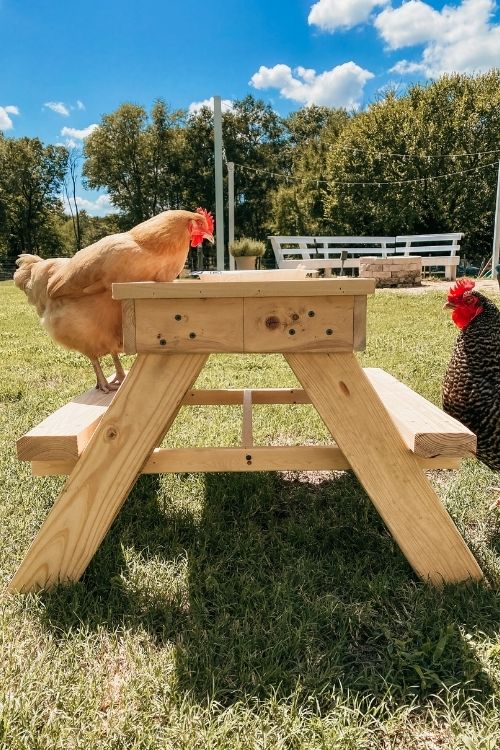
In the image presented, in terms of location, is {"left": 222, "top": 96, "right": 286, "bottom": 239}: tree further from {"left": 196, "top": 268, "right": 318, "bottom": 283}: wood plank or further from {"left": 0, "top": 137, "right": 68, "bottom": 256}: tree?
{"left": 196, "top": 268, "right": 318, "bottom": 283}: wood plank

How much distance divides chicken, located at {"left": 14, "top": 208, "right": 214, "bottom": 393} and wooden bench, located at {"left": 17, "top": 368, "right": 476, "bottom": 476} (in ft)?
0.92

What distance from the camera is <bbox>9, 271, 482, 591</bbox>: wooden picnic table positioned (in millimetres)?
1432

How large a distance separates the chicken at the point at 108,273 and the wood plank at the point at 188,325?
40 cm

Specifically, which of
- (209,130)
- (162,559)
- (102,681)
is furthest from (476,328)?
(209,130)

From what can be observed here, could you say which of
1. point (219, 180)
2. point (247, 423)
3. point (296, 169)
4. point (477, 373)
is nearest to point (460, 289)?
point (477, 373)

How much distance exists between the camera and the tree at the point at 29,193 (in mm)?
33750

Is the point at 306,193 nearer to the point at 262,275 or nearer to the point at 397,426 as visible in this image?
the point at 262,275

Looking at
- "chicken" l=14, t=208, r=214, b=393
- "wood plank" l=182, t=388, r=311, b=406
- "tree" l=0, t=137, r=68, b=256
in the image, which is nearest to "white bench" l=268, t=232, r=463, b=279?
"wood plank" l=182, t=388, r=311, b=406

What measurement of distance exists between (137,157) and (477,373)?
33.6m

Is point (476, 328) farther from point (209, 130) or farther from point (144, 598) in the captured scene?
point (209, 130)

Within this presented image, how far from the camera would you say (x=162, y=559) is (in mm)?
1776

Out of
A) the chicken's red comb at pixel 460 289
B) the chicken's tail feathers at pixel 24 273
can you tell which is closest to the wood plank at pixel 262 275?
the chicken's red comb at pixel 460 289

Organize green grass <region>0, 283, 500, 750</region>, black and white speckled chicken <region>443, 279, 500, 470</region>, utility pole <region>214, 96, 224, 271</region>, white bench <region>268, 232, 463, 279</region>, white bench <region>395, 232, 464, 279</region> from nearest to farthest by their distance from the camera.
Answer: green grass <region>0, 283, 500, 750</region>, black and white speckled chicken <region>443, 279, 500, 470</region>, utility pole <region>214, 96, 224, 271</region>, white bench <region>268, 232, 463, 279</region>, white bench <region>395, 232, 464, 279</region>

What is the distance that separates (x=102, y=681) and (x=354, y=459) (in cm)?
89
